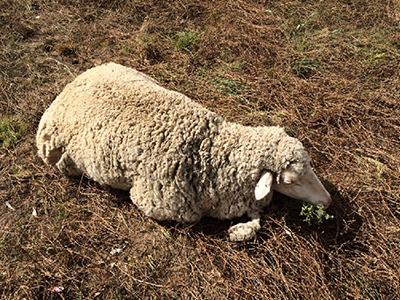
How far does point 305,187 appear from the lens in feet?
10.1

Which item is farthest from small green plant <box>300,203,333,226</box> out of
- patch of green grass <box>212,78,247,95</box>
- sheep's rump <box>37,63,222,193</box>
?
patch of green grass <box>212,78,247,95</box>

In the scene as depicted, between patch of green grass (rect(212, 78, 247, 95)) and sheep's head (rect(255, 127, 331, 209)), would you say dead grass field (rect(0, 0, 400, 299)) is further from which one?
sheep's head (rect(255, 127, 331, 209))

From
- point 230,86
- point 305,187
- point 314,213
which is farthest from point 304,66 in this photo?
point 314,213

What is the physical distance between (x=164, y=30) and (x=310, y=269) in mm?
4396

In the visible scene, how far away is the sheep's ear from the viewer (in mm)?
2879

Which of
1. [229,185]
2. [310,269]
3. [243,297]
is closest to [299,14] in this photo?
[229,185]

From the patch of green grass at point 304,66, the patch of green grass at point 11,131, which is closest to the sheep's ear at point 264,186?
the patch of green grass at point 304,66

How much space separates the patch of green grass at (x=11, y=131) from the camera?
4005 mm

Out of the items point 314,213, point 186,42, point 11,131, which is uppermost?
point 186,42

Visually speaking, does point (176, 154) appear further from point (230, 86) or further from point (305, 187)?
point (230, 86)

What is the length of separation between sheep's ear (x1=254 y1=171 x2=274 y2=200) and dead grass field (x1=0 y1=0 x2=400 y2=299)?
49cm

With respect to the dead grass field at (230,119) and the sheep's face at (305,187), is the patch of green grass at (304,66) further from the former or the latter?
the sheep's face at (305,187)

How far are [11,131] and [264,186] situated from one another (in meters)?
3.17

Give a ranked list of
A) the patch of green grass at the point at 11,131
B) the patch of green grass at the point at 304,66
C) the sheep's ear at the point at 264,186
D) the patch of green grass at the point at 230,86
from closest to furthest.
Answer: the sheep's ear at the point at 264,186, the patch of green grass at the point at 11,131, the patch of green grass at the point at 230,86, the patch of green grass at the point at 304,66
